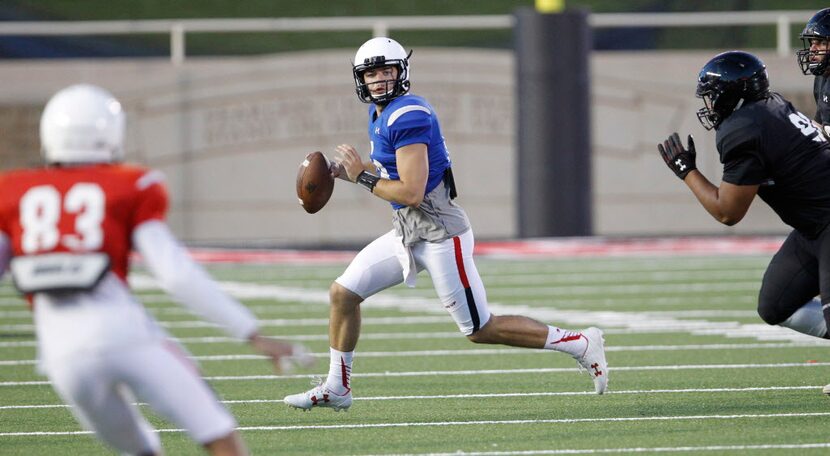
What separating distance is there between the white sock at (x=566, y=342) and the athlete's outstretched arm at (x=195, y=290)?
2.58m

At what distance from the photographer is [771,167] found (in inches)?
217

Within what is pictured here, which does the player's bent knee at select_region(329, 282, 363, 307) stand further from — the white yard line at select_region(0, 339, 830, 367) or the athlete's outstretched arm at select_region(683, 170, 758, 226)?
the white yard line at select_region(0, 339, 830, 367)

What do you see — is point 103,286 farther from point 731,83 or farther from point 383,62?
point 731,83

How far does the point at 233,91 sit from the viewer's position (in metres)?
16.0

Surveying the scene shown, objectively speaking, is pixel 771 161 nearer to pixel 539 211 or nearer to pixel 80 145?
pixel 80 145

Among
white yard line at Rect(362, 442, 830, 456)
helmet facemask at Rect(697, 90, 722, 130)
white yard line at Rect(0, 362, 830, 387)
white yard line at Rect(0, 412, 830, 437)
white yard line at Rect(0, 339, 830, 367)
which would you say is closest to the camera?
white yard line at Rect(362, 442, 830, 456)

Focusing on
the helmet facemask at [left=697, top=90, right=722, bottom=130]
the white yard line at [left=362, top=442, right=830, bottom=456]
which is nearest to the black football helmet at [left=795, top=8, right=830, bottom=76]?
the helmet facemask at [left=697, top=90, right=722, bottom=130]

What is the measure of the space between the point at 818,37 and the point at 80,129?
414cm

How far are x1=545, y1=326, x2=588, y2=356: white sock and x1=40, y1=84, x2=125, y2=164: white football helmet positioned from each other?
2822mm

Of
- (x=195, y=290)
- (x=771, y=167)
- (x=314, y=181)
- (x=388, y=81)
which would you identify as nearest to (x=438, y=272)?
(x=314, y=181)

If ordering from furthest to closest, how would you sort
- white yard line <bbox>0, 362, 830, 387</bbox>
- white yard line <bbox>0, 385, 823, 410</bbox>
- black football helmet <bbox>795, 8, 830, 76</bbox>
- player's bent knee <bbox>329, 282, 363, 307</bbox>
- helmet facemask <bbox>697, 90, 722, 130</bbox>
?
1. white yard line <bbox>0, 362, 830, 387</bbox>
2. black football helmet <bbox>795, 8, 830, 76</bbox>
3. white yard line <bbox>0, 385, 823, 410</bbox>
4. player's bent knee <bbox>329, 282, 363, 307</bbox>
5. helmet facemask <bbox>697, 90, 722, 130</bbox>

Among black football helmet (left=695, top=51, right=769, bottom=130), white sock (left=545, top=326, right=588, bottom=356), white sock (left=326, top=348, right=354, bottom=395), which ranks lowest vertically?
white sock (left=326, top=348, right=354, bottom=395)

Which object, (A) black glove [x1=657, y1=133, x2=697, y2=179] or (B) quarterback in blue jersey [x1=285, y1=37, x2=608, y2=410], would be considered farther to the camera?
(B) quarterback in blue jersey [x1=285, y1=37, x2=608, y2=410]

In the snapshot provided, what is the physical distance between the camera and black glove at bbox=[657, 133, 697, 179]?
5734mm
